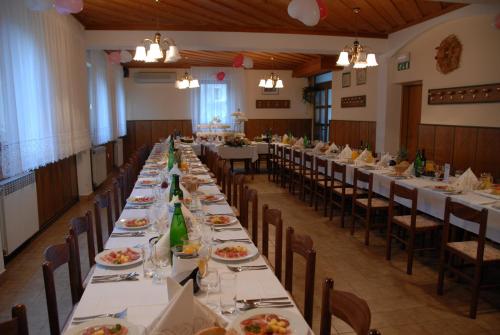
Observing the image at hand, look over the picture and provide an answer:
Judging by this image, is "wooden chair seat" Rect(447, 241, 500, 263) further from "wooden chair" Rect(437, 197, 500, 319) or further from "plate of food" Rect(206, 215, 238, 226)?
"plate of food" Rect(206, 215, 238, 226)

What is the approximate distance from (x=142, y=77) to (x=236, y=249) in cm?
1160

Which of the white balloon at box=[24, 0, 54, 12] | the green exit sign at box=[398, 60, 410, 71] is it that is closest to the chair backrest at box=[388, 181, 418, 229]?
the white balloon at box=[24, 0, 54, 12]

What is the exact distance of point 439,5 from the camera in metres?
6.35

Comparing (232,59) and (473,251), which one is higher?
(232,59)

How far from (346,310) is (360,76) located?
9141mm

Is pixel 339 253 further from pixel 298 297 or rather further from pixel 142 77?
pixel 142 77

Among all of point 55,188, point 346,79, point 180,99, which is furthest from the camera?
point 180,99

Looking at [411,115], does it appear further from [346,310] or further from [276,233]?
[346,310]

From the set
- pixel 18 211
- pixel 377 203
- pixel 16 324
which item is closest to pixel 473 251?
pixel 377 203

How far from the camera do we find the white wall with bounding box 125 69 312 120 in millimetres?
12977

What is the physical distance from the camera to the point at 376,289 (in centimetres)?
359

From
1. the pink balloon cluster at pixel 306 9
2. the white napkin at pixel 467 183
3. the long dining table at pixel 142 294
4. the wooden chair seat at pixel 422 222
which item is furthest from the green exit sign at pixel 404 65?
the long dining table at pixel 142 294

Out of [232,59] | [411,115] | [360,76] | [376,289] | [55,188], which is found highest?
[232,59]

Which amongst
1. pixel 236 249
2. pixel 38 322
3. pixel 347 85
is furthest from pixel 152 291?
pixel 347 85
